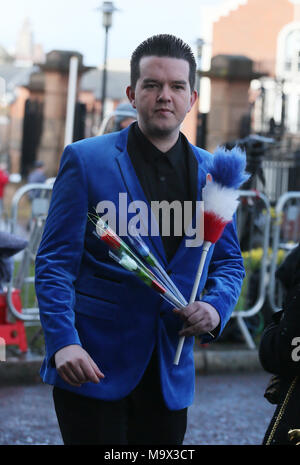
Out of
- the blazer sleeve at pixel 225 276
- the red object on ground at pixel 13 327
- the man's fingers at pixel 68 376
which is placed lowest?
the red object on ground at pixel 13 327

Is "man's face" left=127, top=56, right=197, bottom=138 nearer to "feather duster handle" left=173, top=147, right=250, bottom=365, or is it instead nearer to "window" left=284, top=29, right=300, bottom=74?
"feather duster handle" left=173, top=147, right=250, bottom=365

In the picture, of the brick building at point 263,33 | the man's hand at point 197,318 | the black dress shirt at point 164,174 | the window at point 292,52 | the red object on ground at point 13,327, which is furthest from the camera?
the window at point 292,52

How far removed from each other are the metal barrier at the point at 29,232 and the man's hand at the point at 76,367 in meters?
4.92

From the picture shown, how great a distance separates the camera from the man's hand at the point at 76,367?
2.50m

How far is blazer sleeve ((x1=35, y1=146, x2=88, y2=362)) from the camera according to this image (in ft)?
8.50

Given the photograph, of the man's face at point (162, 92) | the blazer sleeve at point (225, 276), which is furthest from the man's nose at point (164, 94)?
the blazer sleeve at point (225, 276)

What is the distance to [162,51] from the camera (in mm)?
2711

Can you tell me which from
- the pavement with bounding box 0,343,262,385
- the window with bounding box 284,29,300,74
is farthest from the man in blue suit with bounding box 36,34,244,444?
the window with bounding box 284,29,300,74

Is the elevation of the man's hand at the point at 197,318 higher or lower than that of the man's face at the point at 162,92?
lower

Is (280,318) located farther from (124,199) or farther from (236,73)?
(236,73)

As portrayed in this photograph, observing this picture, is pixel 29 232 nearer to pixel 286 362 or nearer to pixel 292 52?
pixel 286 362

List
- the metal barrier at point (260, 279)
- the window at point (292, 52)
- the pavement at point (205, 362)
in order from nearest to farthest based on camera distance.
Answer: the pavement at point (205, 362), the metal barrier at point (260, 279), the window at point (292, 52)

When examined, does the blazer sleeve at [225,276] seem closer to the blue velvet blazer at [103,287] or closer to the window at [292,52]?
the blue velvet blazer at [103,287]

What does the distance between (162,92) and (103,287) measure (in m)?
0.61
